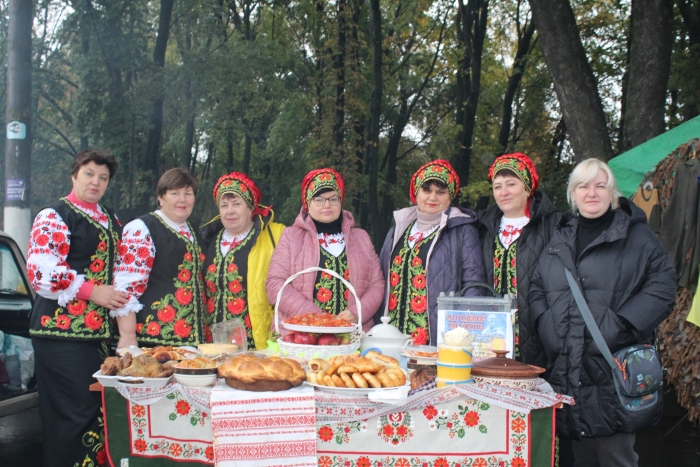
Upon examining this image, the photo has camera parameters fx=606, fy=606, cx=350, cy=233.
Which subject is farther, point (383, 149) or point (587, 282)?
point (383, 149)

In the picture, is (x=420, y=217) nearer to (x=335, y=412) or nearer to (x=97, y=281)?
(x=335, y=412)

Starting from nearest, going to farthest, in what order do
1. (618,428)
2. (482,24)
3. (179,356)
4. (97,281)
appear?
(618,428) → (179,356) → (97,281) → (482,24)

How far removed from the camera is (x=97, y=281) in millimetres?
3381

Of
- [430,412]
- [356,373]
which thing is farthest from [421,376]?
[356,373]

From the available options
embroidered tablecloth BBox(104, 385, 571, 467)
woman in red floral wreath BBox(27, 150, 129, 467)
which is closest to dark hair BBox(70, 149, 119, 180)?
woman in red floral wreath BBox(27, 150, 129, 467)

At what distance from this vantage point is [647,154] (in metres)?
6.31

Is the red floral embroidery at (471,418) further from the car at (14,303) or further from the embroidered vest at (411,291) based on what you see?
the car at (14,303)

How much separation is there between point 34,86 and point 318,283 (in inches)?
421

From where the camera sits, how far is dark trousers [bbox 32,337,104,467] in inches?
127

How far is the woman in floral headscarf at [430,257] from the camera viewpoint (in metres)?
3.62

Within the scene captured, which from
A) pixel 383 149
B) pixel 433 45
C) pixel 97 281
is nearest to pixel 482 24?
pixel 433 45

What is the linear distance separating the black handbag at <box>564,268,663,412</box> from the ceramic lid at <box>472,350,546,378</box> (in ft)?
1.17

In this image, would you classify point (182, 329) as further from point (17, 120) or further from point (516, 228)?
point (17, 120)

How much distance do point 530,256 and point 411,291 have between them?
2.59ft
